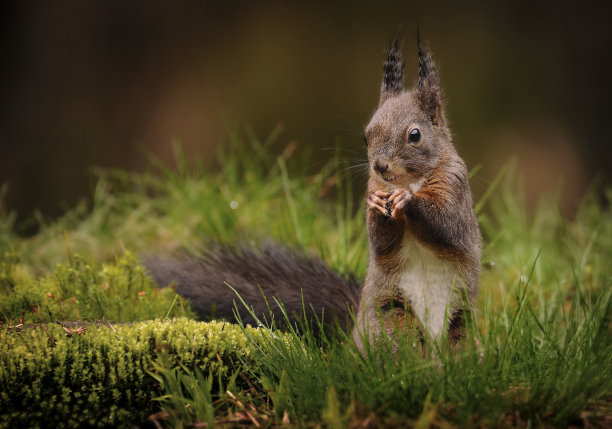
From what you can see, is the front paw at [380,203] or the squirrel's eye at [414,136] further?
the squirrel's eye at [414,136]

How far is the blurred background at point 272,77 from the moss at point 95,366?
14.3ft

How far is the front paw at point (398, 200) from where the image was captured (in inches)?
83.3

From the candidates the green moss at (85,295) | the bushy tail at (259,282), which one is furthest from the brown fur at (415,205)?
the green moss at (85,295)

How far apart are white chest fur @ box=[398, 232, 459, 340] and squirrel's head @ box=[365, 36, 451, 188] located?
26 cm

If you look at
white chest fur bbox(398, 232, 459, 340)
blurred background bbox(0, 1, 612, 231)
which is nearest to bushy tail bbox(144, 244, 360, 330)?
white chest fur bbox(398, 232, 459, 340)

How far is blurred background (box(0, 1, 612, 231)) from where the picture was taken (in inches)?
249

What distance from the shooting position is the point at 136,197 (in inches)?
184

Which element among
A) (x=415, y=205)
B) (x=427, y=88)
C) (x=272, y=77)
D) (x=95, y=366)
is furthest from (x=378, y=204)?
(x=272, y=77)

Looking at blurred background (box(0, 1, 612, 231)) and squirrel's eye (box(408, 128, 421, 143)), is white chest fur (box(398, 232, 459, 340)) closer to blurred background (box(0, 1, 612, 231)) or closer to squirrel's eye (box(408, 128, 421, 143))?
squirrel's eye (box(408, 128, 421, 143))

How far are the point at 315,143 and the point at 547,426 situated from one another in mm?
4997

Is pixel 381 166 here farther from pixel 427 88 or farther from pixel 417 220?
pixel 427 88

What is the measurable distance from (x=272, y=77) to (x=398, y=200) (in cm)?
503

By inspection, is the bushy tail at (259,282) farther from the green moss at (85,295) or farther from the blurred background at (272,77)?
the blurred background at (272,77)

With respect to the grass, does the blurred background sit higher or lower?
higher
